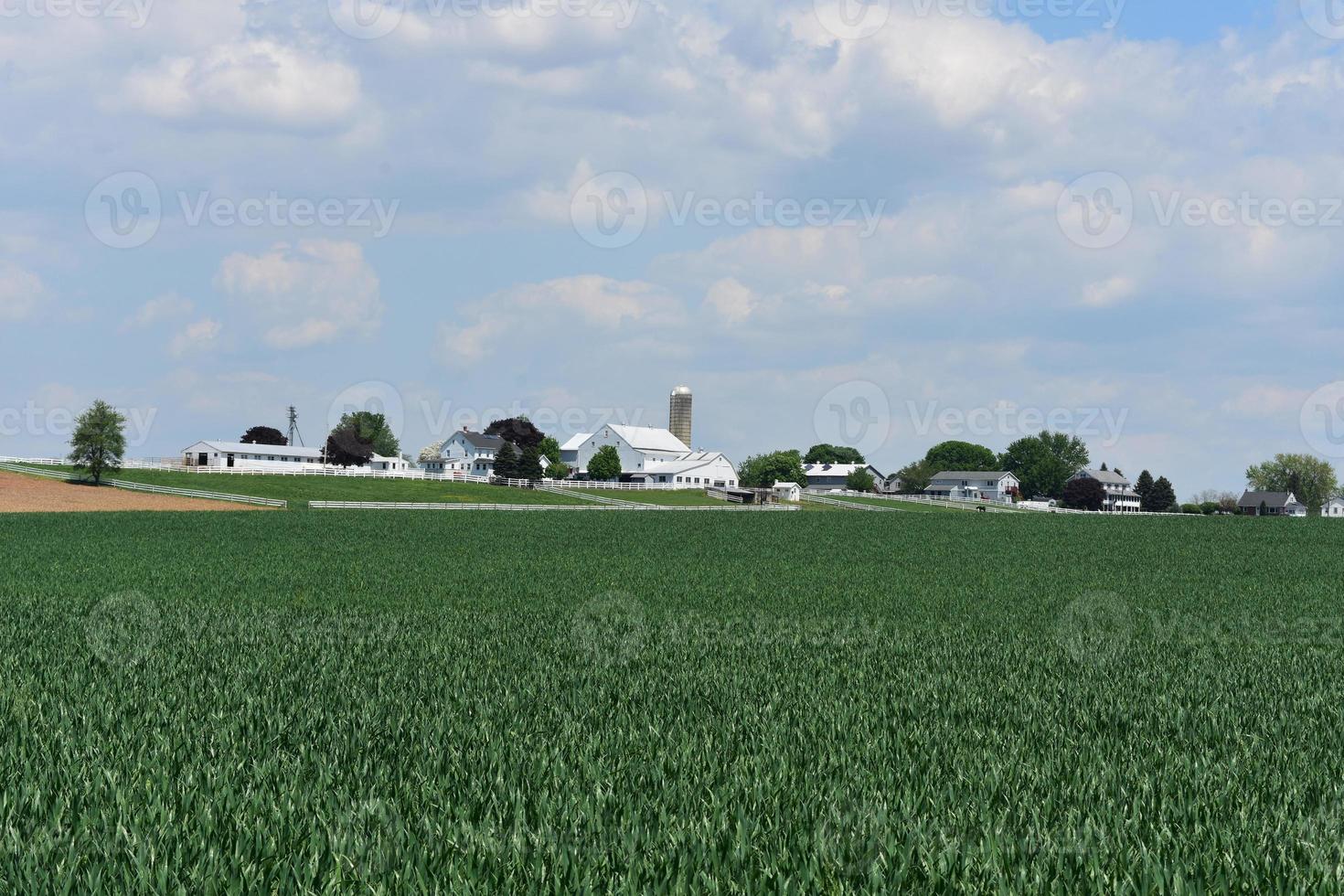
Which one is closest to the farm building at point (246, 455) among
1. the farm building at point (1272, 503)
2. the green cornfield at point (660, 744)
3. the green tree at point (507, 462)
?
the green tree at point (507, 462)

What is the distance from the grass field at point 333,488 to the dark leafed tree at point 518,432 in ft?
239

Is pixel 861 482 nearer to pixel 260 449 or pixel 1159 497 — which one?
pixel 1159 497

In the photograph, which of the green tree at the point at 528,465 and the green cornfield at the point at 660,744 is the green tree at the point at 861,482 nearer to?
the green tree at the point at 528,465

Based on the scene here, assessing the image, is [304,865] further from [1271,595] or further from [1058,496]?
[1058,496]

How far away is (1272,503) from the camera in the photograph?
17938 cm

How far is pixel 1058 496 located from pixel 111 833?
200 meters

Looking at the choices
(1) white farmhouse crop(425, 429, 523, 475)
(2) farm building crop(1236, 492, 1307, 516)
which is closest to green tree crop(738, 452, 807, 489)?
(1) white farmhouse crop(425, 429, 523, 475)

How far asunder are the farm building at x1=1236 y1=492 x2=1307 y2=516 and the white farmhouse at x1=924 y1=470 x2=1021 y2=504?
3531cm

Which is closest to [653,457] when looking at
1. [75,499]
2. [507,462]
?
[507,462]

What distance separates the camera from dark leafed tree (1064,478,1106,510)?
175 m

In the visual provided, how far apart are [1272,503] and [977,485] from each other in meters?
45.4

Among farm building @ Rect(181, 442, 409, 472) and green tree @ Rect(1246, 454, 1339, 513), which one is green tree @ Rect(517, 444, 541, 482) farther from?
green tree @ Rect(1246, 454, 1339, 513)

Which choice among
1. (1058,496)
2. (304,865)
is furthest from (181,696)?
(1058,496)

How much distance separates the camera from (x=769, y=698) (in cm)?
1226
